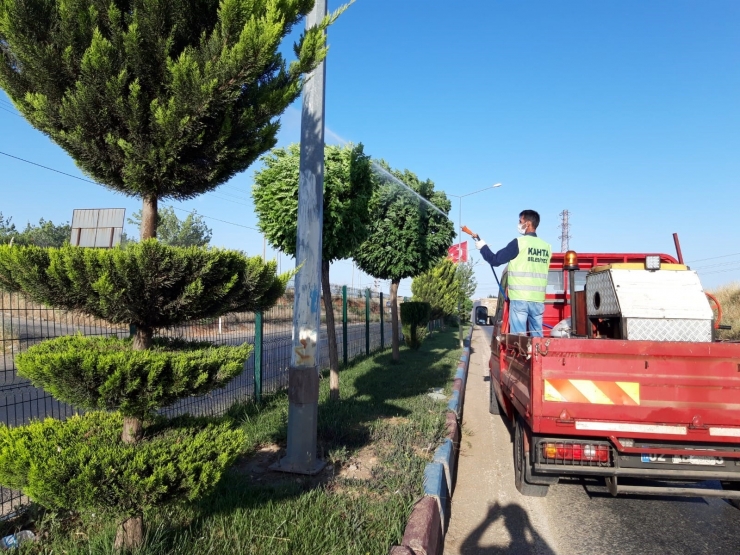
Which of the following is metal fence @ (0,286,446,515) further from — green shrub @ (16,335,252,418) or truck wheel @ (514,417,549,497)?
truck wheel @ (514,417,549,497)

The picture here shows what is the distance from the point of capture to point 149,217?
3355 mm

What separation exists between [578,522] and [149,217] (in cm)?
421

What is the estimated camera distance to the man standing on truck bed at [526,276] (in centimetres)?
602

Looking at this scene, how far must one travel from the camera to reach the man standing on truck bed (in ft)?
19.8

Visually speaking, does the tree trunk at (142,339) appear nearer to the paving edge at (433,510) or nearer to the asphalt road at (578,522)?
the paving edge at (433,510)

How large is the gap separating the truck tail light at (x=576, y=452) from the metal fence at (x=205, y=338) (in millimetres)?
2504

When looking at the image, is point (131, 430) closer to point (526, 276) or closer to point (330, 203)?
point (526, 276)

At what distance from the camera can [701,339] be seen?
193 inches

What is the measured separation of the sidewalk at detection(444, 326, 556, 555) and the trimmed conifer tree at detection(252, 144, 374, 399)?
227 cm

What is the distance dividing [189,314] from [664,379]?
3.46 meters

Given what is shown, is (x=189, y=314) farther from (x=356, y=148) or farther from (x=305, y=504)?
(x=356, y=148)

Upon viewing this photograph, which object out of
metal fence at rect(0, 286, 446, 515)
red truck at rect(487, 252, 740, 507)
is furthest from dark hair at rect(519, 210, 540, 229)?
metal fence at rect(0, 286, 446, 515)

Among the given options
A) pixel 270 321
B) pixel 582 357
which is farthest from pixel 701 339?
pixel 270 321

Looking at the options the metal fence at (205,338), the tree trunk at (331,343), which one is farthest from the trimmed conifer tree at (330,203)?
the metal fence at (205,338)
